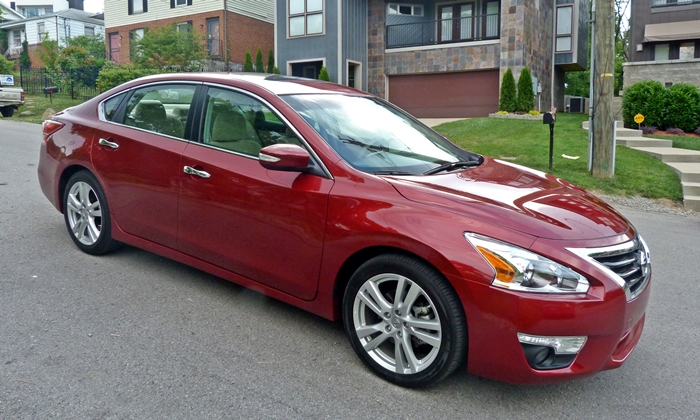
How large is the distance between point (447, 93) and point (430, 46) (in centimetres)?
202

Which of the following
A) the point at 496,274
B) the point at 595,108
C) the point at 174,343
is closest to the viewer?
the point at 496,274

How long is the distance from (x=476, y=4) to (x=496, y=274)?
24.3 metres

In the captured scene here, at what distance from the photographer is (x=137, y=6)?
36.5m

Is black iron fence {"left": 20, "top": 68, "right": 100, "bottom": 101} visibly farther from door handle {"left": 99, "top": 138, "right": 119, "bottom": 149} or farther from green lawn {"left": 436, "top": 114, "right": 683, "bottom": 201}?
door handle {"left": 99, "top": 138, "right": 119, "bottom": 149}

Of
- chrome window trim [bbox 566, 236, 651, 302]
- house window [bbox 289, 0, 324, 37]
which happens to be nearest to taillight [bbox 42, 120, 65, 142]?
chrome window trim [bbox 566, 236, 651, 302]

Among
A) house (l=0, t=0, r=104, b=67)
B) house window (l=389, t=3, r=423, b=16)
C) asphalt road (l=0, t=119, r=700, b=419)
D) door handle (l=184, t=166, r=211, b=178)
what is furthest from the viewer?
house (l=0, t=0, r=104, b=67)

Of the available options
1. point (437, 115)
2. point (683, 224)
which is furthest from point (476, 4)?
point (683, 224)

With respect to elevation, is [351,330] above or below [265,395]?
above

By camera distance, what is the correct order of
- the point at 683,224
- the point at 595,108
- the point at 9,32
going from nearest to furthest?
the point at 683,224 → the point at 595,108 → the point at 9,32

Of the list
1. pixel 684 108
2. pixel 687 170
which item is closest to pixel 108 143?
pixel 687 170

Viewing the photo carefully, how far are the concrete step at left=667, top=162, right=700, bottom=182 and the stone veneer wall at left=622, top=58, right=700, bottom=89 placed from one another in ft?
31.9

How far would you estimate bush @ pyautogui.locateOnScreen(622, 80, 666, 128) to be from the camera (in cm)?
1617

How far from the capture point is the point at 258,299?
14.8 ft

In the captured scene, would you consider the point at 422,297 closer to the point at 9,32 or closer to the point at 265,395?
the point at 265,395
